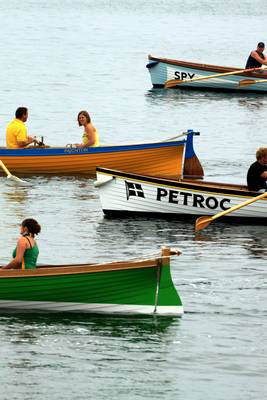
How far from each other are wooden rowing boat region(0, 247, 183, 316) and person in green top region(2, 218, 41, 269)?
22cm

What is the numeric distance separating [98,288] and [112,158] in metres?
10.9

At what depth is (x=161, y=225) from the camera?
26531mm

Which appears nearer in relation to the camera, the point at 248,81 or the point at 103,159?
the point at 103,159

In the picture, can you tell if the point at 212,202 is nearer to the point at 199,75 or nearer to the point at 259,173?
the point at 259,173

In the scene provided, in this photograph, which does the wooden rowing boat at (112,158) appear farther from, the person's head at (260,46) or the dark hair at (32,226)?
the person's head at (260,46)

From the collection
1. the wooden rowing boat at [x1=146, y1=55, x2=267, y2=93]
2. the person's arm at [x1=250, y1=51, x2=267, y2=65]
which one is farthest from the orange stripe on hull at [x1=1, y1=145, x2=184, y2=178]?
the wooden rowing boat at [x1=146, y1=55, x2=267, y2=93]

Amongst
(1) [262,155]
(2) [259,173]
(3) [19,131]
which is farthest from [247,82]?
(1) [262,155]

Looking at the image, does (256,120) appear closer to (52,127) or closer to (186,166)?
(52,127)

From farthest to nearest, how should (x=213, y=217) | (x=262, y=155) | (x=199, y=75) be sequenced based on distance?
1. (x=199, y=75)
2. (x=262, y=155)
3. (x=213, y=217)

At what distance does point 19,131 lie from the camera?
98.9ft

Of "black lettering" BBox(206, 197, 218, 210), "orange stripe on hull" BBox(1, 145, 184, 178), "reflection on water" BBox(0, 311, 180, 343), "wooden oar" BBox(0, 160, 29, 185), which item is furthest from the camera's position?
"orange stripe on hull" BBox(1, 145, 184, 178)

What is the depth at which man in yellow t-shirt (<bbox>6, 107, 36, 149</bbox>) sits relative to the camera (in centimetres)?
2997

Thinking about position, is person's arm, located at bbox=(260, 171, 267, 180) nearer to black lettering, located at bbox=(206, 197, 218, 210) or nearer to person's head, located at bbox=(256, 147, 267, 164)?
person's head, located at bbox=(256, 147, 267, 164)

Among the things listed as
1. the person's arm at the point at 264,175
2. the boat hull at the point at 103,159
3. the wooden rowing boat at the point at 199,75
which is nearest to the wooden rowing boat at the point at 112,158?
the boat hull at the point at 103,159
